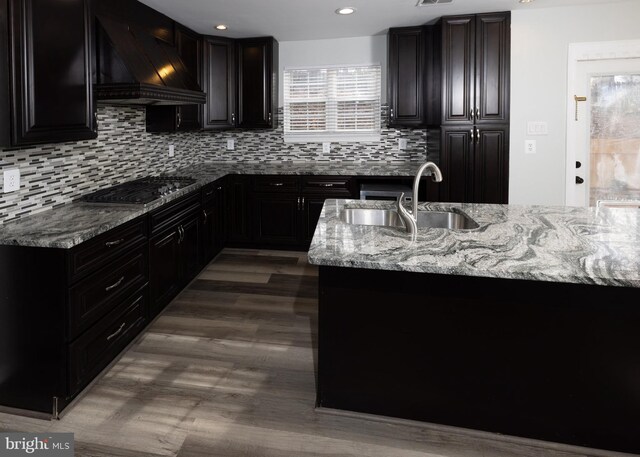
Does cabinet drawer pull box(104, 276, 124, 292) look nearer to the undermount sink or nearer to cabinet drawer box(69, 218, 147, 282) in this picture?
cabinet drawer box(69, 218, 147, 282)

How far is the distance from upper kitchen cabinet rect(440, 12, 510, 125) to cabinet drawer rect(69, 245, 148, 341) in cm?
307

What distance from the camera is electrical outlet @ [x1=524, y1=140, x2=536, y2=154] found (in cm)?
418

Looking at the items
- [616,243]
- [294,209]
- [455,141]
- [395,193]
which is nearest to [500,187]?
[455,141]

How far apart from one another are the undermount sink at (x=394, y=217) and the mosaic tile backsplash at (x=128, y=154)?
1.86 metres

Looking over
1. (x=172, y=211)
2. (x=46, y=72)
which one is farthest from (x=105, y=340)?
(x=46, y=72)

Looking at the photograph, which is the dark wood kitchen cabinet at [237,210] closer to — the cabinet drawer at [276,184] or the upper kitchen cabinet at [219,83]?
the cabinet drawer at [276,184]

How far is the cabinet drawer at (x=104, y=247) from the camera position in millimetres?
2152

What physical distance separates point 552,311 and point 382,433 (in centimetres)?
90

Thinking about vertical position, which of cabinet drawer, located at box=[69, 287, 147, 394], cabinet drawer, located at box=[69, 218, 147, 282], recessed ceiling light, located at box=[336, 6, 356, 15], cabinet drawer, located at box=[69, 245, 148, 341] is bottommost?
cabinet drawer, located at box=[69, 287, 147, 394]

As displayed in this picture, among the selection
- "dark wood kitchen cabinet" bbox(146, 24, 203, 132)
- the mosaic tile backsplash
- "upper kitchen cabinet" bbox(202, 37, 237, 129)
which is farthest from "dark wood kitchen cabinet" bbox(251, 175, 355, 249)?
"dark wood kitchen cabinet" bbox(146, 24, 203, 132)

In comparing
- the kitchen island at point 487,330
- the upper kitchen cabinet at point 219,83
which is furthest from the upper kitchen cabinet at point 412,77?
the kitchen island at point 487,330

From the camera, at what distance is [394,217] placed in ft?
8.47

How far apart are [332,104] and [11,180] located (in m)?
3.52

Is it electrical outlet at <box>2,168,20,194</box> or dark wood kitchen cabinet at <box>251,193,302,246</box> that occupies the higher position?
electrical outlet at <box>2,168,20,194</box>
